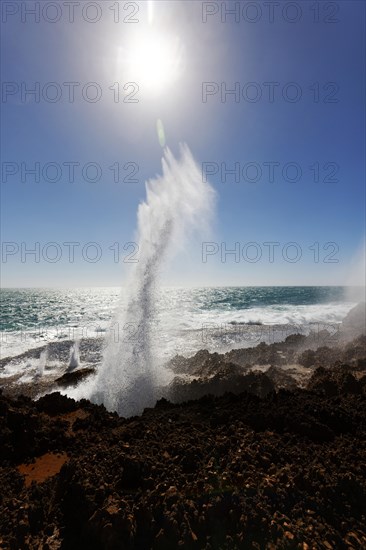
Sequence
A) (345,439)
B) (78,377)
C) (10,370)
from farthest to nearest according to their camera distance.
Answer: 1. (10,370)
2. (78,377)
3. (345,439)

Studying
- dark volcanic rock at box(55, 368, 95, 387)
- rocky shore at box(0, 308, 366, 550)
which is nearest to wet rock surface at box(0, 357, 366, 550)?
rocky shore at box(0, 308, 366, 550)

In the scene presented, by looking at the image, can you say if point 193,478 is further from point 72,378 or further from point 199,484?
point 72,378

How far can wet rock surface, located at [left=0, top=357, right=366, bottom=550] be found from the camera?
3996mm

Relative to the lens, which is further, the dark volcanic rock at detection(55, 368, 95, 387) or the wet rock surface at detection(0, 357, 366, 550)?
the dark volcanic rock at detection(55, 368, 95, 387)

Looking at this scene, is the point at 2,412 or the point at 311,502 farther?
the point at 2,412

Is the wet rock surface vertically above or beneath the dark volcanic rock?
above

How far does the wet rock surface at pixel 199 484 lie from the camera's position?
3996mm

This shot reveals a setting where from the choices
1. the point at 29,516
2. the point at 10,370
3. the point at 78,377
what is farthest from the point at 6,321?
the point at 29,516

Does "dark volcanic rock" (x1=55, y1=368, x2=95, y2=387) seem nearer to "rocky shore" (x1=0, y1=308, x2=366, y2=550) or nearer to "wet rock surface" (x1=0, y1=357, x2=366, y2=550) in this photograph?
"rocky shore" (x1=0, y1=308, x2=366, y2=550)

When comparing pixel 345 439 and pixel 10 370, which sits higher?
pixel 345 439

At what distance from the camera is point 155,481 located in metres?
4.70

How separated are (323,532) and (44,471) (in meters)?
5.02

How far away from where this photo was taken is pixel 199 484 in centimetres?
454

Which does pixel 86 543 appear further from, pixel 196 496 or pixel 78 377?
pixel 78 377
